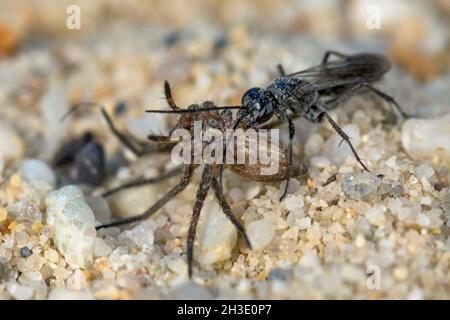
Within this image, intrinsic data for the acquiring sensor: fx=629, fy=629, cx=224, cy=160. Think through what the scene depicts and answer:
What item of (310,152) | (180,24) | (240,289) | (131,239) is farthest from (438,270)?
(180,24)

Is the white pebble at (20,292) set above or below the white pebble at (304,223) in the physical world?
below

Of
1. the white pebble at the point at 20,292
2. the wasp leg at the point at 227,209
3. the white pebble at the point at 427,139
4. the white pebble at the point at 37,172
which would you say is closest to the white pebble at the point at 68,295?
the white pebble at the point at 20,292

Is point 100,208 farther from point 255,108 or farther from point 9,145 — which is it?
point 255,108

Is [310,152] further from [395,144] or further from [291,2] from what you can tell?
[291,2]

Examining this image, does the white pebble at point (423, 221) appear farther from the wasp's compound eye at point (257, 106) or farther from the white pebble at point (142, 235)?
the white pebble at point (142, 235)

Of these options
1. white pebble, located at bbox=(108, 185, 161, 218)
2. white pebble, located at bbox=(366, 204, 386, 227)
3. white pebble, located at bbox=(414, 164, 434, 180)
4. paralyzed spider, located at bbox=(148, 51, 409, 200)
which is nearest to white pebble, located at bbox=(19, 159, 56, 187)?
white pebble, located at bbox=(108, 185, 161, 218)
